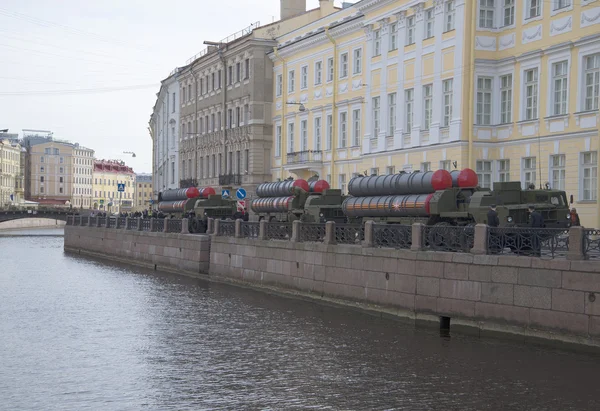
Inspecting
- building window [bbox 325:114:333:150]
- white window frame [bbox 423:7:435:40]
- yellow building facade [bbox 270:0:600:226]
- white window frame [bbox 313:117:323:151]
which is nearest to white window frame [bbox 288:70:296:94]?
yellow building facade [bbox 270:0:600:226]

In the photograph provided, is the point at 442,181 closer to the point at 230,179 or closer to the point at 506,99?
the point at 506,99

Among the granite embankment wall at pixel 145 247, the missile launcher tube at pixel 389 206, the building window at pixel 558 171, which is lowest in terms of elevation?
the granite embankment wall at pixel 145 247

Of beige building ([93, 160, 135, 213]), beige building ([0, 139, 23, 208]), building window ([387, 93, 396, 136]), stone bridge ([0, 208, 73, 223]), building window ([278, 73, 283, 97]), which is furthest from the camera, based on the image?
beige building ([93, 160, 135, 213])

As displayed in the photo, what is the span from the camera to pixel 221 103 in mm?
59000

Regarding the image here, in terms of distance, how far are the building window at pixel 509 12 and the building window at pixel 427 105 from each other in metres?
4.14

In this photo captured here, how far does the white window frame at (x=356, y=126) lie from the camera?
139 feet

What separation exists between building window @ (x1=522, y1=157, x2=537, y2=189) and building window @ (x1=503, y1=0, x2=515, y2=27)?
4729 millimetres

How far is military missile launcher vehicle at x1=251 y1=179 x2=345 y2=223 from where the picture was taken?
30812mm

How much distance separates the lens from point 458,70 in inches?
1320

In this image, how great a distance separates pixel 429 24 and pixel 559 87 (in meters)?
7.22

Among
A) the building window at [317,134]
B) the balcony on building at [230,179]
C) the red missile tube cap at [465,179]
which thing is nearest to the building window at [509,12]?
the red missile tube cap at [465,179]

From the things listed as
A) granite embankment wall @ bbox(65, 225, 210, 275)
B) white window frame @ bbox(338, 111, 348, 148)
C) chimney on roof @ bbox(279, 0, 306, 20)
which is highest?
chimney on roof @ bbox(279, 0, 306, 20)

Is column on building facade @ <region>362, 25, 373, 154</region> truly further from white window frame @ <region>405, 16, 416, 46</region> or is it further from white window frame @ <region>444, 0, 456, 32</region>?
white window frame @ <region>444, 0, 456, 32</region>

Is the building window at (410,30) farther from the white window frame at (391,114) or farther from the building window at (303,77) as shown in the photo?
the building window at (303,77)
